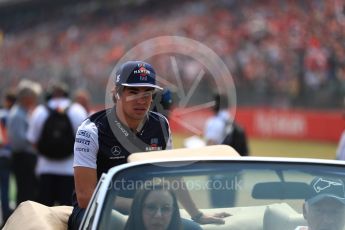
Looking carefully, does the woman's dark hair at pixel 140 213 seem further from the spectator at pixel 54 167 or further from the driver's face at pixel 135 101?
the spectator at pixel 54 167

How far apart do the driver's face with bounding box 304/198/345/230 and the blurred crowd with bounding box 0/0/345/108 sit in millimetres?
10885

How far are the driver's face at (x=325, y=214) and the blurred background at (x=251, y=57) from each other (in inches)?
436

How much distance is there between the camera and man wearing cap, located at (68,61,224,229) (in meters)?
5.18

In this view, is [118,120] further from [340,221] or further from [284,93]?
[284,93]

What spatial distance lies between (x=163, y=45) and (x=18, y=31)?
3329 centimetres

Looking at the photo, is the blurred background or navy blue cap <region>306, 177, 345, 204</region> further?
the blurred background

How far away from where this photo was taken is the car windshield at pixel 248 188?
13.3 ft

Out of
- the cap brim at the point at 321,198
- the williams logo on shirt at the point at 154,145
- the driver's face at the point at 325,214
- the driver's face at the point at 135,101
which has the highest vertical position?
the driver's face at the point at 135,101

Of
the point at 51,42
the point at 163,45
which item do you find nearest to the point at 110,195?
the point at 163,45

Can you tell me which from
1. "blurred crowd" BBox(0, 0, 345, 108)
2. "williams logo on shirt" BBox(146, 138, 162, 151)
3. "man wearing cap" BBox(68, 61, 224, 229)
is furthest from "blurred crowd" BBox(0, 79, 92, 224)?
"man wearing cap" BBox(68, 61, 224, 229)

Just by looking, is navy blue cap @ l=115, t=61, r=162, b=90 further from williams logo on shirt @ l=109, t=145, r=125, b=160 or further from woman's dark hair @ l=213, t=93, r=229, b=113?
woman's dark hair @ l=213, t=93, r=229, b=113

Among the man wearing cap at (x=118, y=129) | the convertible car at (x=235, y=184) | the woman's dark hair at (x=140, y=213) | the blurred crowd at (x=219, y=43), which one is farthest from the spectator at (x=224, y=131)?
the woman's dark hair at (x=140, y=213)

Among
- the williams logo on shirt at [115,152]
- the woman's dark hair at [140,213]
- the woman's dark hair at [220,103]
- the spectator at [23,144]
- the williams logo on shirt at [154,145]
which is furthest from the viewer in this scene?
the spectator at [23,144]

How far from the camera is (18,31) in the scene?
1533 inches
